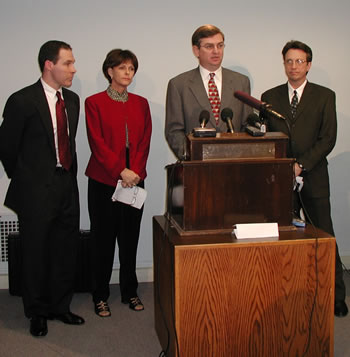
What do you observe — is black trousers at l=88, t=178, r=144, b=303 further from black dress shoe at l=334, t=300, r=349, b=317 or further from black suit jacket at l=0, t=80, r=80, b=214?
black dress shoe at l=334, t=300, r=349, b=317

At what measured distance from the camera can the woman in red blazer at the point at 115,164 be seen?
133 inches

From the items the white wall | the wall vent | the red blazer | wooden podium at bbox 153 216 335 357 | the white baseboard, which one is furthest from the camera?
the white baseboard

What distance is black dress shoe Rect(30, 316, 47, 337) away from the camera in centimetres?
311

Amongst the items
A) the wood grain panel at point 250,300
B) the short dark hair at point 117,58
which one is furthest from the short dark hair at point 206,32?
the wood grain panel at point 250,300

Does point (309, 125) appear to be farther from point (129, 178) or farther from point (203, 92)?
point (129, 178)

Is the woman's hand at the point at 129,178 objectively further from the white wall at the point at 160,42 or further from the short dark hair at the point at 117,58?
the white wall at the point at 160,42

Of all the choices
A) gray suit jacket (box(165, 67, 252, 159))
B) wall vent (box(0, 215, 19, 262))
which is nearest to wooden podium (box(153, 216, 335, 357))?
gray suit jacket (box(165, 67, 252, 159))

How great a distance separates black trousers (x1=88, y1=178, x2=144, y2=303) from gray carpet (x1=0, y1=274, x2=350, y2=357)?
224mm

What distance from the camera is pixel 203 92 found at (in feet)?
9.75

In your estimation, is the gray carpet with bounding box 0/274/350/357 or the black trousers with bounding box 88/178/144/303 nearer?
the gray carpet with bounding box 0/274/350/357

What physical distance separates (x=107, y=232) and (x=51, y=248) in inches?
16.3

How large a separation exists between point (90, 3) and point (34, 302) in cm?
234

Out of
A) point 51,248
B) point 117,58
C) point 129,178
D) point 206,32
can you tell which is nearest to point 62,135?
point 129,178

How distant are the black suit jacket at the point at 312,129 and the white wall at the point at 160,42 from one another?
0.99 m
